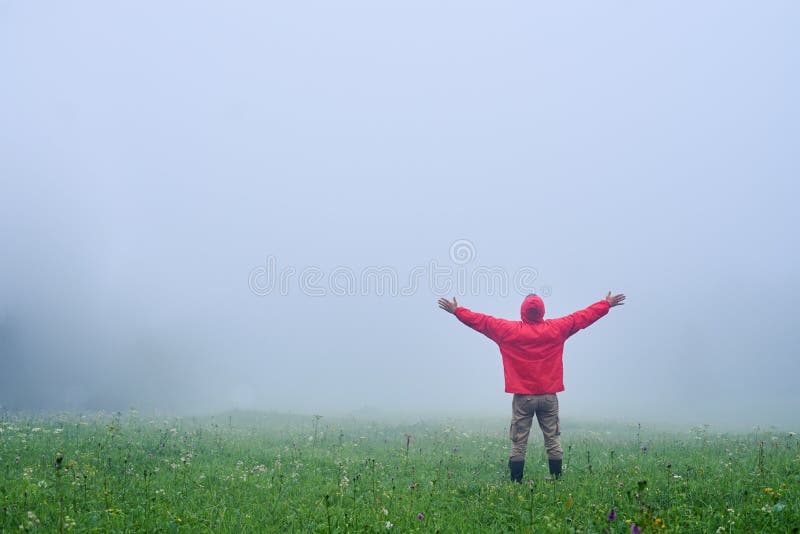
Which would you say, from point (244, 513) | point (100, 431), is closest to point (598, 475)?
point (244, 513)

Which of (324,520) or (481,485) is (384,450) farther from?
(324,520)

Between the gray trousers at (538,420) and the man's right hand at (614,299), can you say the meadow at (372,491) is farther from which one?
the man's right hand at (614,299)

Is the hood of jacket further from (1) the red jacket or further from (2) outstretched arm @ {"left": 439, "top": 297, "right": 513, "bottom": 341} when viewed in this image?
(2) outstretched arm @ {"left": 439, "top": 297, "right": 513, "bottom": 341}

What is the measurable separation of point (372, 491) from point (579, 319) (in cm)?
464

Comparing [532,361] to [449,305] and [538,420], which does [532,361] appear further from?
[449,305]

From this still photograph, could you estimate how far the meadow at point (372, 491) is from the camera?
586cm

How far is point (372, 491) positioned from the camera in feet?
25.1

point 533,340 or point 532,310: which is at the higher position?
point 532,310

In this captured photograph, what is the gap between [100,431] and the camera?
13.7m

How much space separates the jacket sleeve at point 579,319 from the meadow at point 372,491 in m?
2.31

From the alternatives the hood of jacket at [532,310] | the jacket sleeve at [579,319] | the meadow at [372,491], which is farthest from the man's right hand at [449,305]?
the meadow at [372,491]

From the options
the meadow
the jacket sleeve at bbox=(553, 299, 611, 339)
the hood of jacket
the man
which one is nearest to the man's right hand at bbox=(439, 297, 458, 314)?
the man

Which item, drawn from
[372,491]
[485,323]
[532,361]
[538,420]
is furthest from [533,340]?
[372,491]

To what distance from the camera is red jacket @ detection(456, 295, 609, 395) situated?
9102 millimetres
